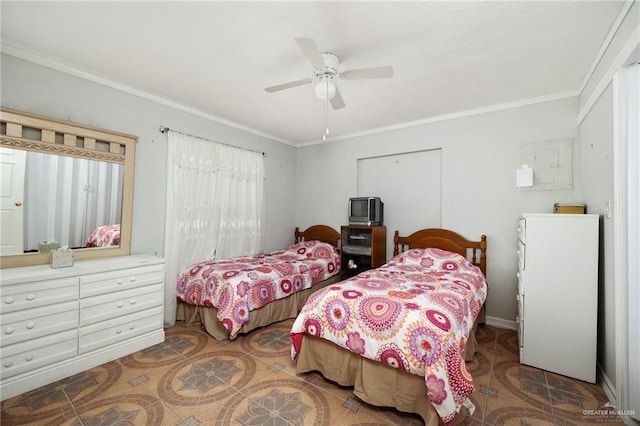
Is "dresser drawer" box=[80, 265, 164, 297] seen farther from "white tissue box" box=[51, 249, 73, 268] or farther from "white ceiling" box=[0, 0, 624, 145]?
"white ceiling" box=[0, 0, 624, 145]

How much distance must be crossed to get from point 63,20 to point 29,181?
1.33 meters

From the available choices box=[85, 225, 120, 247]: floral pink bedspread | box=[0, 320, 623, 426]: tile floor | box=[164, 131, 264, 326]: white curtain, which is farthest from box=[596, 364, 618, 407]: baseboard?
box=[85, 225, 120, 247]: floral pink bedspread

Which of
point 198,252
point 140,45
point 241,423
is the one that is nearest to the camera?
point 241,423

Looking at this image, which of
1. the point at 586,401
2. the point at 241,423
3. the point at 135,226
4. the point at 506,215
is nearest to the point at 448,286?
the point at 586,401

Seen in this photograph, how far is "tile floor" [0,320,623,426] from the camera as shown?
1.72m

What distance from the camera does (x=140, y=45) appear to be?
2.15 meters

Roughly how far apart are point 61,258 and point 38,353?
71 centimetres

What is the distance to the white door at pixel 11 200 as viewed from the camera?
2.16 m

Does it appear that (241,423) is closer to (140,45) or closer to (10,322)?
(10,322)

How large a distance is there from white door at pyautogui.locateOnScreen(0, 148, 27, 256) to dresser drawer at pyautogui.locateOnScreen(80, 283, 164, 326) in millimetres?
719

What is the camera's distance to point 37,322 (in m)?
2.01

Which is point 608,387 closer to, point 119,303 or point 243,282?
point 243,282

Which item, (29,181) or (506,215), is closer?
(29,181)

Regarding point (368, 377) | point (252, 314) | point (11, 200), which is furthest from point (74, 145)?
point (368, 377)
